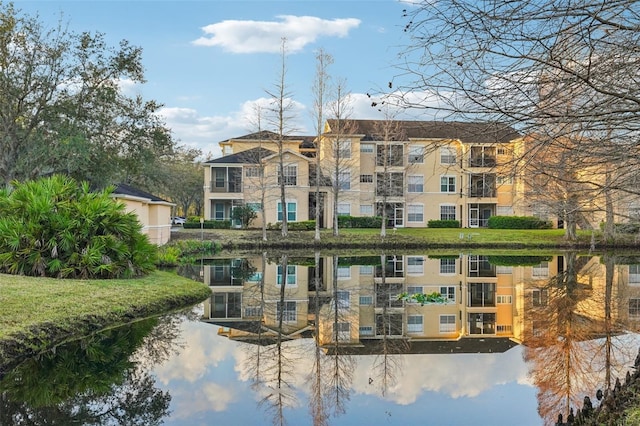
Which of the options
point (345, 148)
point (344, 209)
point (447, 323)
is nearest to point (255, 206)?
point (344, 209)

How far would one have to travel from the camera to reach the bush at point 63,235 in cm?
1393

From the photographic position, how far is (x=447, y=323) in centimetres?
1279

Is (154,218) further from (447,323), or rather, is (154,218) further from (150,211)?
(447,323)

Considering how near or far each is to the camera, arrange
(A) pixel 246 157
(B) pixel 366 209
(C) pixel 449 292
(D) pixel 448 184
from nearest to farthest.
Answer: (C) pixel 449 292 < (A) pixel 246 157 < (B) pixel 366 209 < (D) pixel 448 184

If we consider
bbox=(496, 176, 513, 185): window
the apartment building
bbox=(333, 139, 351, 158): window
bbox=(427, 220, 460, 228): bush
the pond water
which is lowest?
the pond water

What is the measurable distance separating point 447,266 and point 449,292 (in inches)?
339

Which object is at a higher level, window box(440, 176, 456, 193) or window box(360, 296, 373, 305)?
window box(440, 176, 456, 193)

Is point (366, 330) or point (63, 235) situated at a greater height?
point (63, 235)

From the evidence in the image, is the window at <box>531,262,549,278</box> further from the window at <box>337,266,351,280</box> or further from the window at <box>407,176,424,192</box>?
the window at <box>407,176,424,192</box>

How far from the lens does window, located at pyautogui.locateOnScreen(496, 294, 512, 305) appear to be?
15.9 metres

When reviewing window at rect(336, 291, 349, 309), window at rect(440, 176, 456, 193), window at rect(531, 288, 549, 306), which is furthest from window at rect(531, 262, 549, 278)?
window at rect(440, 176, 456, 193)

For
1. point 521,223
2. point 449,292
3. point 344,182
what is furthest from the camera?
point 521,223

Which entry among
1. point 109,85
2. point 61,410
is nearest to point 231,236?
point 109,85

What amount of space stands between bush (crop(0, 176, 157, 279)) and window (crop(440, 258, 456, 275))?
44.7ft
